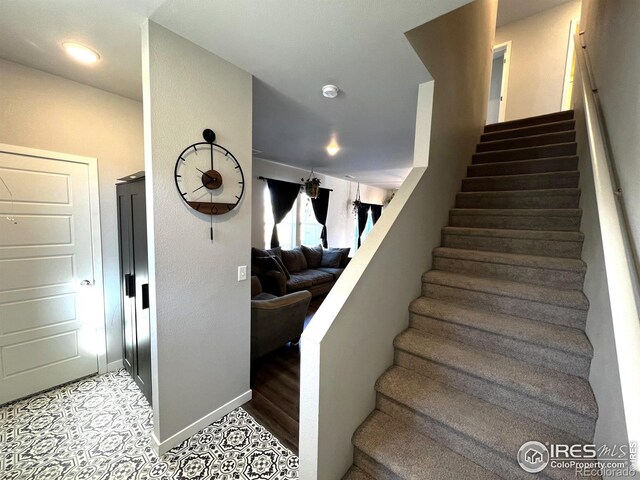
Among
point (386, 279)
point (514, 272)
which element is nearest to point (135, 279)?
point (386, 279)

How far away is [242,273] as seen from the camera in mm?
1958

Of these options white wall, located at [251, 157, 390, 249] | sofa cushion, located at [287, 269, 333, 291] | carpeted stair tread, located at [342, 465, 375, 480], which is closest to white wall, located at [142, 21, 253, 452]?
carpeted stair tread, located at [342, 465, 375, 480]

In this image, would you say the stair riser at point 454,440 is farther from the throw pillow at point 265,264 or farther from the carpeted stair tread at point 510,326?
the throw pillow at point 265,264

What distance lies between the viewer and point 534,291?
167cm

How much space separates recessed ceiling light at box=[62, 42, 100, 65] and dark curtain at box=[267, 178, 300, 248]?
3332 mm

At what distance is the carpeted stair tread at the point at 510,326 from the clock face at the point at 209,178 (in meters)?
1.59

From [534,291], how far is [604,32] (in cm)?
213

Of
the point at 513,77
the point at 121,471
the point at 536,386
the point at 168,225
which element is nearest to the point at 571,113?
the point at 513,77

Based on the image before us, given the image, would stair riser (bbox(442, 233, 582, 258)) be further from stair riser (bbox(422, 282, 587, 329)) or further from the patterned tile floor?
the patterned tile floor

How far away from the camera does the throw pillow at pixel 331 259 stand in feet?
19.4

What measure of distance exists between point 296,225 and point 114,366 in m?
4.12

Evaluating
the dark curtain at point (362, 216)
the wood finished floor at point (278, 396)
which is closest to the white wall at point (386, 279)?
the wood finished floor at point (278, 396)

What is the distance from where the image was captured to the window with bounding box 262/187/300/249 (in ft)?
17.0

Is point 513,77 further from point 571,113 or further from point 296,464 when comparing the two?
point 296,464
